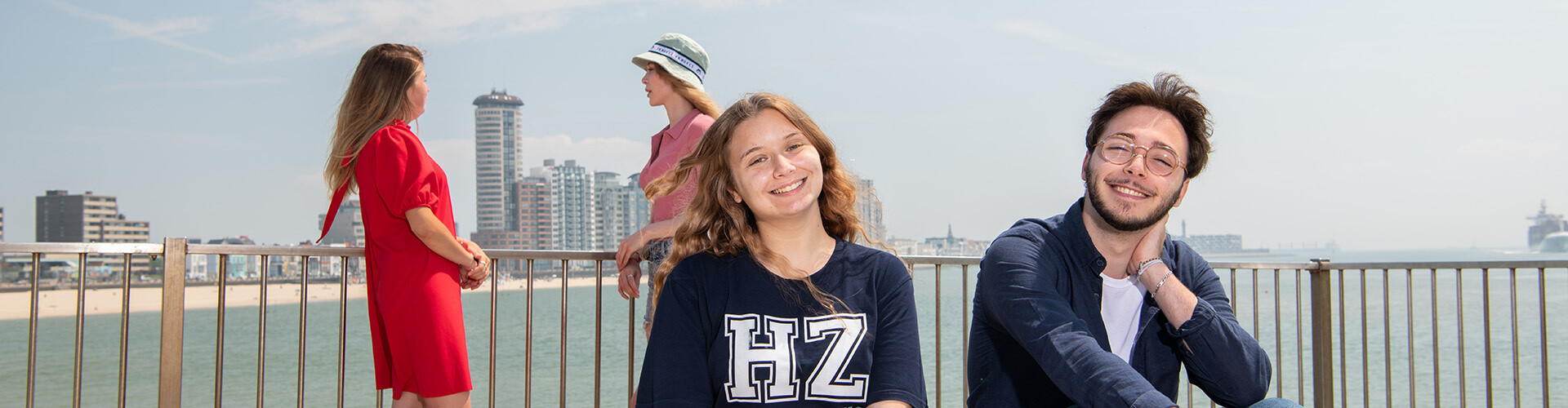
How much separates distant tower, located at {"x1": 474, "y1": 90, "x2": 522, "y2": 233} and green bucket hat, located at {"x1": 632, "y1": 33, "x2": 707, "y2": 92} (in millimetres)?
76458

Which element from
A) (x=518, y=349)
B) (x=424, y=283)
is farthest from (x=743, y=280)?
(x=518, y=349)

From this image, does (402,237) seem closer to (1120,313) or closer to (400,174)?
(400,174)

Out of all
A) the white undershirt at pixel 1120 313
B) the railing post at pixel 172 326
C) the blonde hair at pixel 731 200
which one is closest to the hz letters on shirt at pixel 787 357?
the blonde hair at pixel 731 200

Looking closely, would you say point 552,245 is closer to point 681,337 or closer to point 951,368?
point 951,368

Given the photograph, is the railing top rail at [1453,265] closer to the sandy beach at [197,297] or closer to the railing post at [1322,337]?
the railing post at [1322,337]

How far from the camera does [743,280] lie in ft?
5.76

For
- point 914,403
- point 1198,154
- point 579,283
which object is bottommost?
point 579,283

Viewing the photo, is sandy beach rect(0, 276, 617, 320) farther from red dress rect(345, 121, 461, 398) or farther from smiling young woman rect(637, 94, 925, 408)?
smiling young woman rect(637, 94, 925, 408)

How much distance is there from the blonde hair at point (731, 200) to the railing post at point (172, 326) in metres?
1.93

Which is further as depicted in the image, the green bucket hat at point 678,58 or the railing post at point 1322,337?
the railing post at point 1322,337

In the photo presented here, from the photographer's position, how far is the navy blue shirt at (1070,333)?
1580mm

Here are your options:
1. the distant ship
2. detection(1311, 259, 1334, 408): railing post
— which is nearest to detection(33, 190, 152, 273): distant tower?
detection(1311, 259, 1334, 408): railing post

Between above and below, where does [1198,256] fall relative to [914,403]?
above

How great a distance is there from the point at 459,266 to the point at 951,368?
25.7 meters
